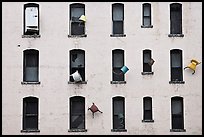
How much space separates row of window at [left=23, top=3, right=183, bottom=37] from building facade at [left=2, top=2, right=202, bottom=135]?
6cm

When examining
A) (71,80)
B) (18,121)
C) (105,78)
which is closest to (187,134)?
(105,78)

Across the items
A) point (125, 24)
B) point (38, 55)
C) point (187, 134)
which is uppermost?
point (125, 24)

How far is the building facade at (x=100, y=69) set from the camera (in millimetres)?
27641

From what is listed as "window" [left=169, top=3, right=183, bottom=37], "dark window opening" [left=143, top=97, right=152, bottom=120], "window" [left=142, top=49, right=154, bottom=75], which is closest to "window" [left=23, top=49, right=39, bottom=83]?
"window" [left=142, top=49, right=154, bottom=75]

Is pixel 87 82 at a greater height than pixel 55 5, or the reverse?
pixel 55 5

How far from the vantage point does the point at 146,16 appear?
1121 inches

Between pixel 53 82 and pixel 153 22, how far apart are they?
6964 mm

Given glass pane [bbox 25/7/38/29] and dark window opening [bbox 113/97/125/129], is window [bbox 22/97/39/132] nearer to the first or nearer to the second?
glass pane [bbox 25/7/38/29]

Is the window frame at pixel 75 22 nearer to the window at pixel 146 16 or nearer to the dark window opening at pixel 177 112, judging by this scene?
the window at pixel 146 16

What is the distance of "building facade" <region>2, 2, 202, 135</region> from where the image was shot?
1088 inches

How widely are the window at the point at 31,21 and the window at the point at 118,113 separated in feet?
20.3

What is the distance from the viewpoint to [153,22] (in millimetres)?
28312

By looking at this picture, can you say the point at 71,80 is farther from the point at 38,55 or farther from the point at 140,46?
the point at 140,46

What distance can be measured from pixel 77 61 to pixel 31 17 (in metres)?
3.76
